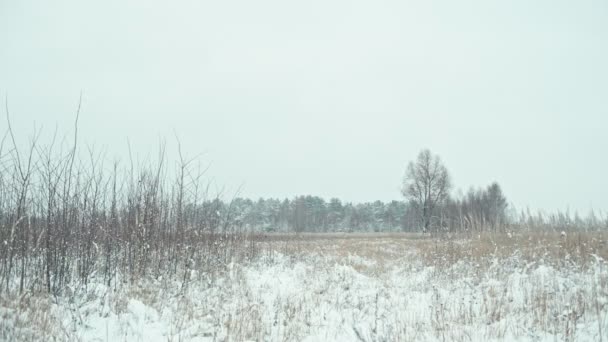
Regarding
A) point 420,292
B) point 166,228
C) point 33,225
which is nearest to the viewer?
point 33,225

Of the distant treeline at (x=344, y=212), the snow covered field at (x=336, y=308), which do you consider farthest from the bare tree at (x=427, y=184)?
the snow covered field at (x=336, y=308)

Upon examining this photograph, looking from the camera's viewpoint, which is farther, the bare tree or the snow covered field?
the bare tree

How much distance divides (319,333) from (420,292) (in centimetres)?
320

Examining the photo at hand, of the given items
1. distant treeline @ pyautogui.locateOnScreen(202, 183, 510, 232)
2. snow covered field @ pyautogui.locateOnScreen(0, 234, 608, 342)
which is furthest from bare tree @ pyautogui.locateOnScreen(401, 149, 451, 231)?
snow covered field @ pyautogui.locateOnScreen(0, 234, 608, 342)

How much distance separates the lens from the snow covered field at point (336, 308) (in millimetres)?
3998

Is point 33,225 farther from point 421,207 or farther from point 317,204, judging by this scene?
point 317,204

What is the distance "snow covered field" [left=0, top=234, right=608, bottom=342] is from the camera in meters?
4.00

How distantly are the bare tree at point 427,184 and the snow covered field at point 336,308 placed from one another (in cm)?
4140

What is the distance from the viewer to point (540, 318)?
433cm

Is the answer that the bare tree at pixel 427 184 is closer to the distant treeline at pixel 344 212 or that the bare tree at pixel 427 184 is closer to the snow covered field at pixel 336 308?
the distant treeline at pixel 344 212

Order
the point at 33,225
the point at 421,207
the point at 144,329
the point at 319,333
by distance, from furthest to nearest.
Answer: the point at 421,207 < the point at 33,225 < the point at 319,333 < the point at 144,329

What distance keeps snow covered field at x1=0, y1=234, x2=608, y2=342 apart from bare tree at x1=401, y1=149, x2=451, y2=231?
41399 mm

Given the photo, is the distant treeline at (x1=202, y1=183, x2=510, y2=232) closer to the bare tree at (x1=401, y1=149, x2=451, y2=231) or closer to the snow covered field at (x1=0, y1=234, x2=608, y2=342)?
the bare tree at (x1=401, y1=149, x2=451, y2=231)

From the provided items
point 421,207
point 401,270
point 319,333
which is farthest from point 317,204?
point 319,333
